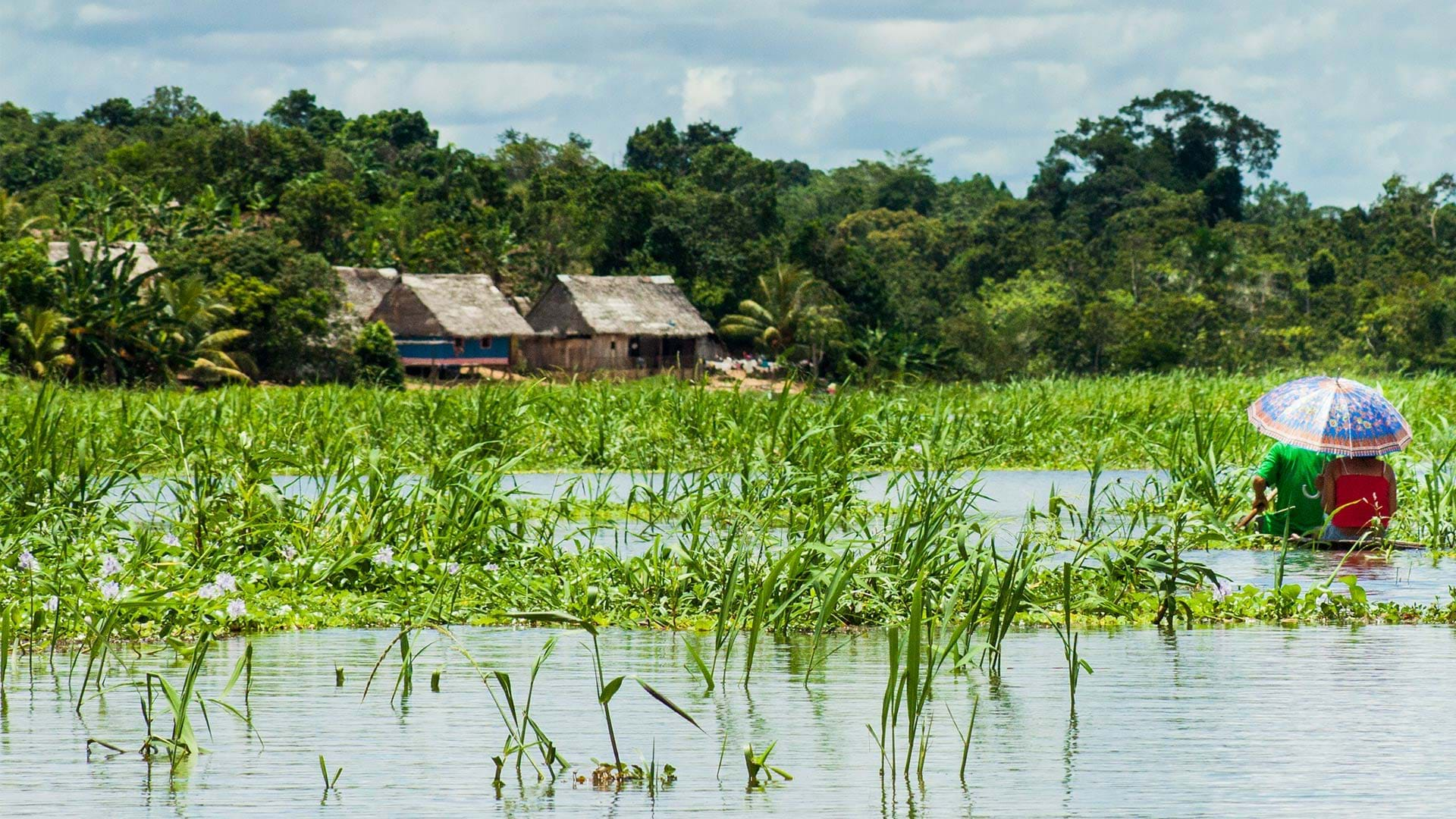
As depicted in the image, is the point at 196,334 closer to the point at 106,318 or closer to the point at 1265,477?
the point at 106,318

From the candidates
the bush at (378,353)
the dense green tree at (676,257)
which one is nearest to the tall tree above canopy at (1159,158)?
the dense green tree at (676,257)

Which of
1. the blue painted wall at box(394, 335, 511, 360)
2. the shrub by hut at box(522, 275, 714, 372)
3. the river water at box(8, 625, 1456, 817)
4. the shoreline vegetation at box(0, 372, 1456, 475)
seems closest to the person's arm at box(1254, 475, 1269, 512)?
the shoreline vegetation at box(0, 372, 1456, 475)

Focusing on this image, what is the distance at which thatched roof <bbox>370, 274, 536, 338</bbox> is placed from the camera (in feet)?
141

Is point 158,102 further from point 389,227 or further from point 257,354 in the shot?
point 257,354

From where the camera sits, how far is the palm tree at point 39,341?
27.6 meters

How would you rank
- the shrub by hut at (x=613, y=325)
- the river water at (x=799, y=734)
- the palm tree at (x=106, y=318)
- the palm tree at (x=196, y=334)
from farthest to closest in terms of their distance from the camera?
the shrub by hut at (x=613, y=325), the palm tree at (x=196, y=334), the palm tree at (x=106, y=318), the river water at (x=799, y=734)

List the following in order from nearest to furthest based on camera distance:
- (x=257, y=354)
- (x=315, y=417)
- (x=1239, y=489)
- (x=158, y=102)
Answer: (x=1239, y=489), (x=315, y=417), (x=257, y=354), (x=158, y=102)

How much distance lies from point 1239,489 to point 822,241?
123ft

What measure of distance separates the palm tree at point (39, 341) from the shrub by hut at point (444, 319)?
14.3 metres

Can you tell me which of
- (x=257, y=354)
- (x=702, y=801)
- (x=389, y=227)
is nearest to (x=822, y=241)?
(x=389, y=227)

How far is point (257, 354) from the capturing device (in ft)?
113

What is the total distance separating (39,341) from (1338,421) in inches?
933

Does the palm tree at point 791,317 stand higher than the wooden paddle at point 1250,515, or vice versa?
the palm tree at point 791,317

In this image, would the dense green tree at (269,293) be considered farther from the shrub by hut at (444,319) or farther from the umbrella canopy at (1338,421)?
the umbrella canopy at (1338,421)
